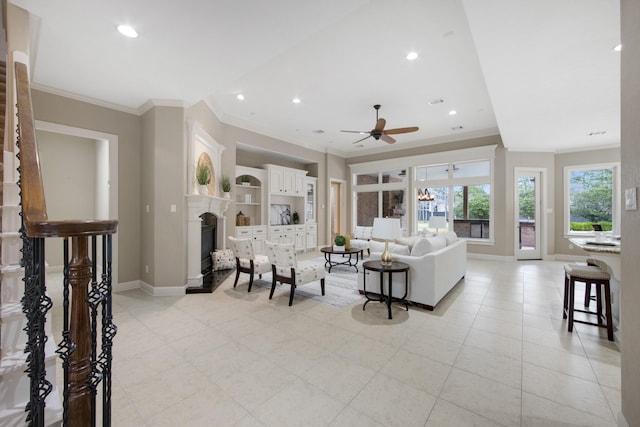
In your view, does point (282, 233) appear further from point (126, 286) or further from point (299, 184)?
point (126, 286)

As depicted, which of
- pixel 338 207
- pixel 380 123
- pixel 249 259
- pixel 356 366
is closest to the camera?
pixel 356 366

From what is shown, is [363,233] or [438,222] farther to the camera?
[363,233]

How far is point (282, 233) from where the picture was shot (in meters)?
7.37

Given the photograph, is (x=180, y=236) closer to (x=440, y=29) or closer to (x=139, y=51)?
(x=139, y=51)

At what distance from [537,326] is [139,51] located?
517 cm

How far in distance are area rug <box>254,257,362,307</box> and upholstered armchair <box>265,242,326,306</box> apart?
1.07ft

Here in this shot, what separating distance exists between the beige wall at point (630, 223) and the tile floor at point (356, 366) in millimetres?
432

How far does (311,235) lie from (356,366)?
607 centimetres

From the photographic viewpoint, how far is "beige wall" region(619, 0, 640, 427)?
1428mm

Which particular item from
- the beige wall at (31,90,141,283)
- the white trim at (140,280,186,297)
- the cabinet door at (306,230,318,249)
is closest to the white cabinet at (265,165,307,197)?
the cabinet door at (306,230,318,249)

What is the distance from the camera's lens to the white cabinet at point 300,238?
7.82m

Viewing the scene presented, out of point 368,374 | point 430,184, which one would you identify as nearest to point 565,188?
point 430,184

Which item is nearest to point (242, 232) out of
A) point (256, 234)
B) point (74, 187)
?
point (256, 234)

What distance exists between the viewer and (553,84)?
11.7ft
